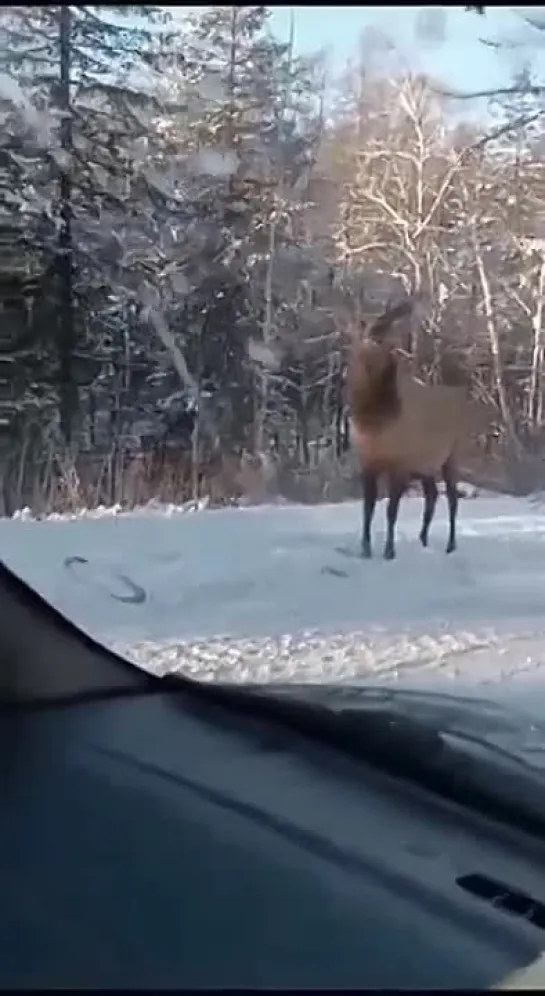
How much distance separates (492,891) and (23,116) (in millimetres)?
1040

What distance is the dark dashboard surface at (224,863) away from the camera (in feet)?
4.49

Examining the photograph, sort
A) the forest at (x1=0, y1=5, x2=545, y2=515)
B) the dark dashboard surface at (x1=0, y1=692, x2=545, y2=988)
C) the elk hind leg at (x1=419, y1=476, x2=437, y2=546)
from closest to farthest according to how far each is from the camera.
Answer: the dark dashboard surface at (x1=0, y1=692, x2=545, y2=988)
the forest at (x1=0, y1=5, x2=545, y2=515)
the elk hind leg at (x1=419, y1=476, x2=437, y2=546)

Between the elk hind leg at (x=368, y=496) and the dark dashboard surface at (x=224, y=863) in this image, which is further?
the elk hind leg at (x=368, y=496)

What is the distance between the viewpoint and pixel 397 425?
178cm

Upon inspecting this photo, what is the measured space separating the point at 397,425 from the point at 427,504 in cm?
11

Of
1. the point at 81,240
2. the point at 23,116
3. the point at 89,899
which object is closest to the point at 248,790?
the point at 89,899

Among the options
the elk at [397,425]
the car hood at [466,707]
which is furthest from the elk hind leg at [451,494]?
the car hood at [466,707]

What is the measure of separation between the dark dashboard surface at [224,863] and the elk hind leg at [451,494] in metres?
0.30

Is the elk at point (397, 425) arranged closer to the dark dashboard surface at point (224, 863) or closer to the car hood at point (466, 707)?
the car hood at point (466, 707)

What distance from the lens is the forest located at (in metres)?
1.67

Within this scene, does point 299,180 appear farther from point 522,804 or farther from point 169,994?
point 169,994

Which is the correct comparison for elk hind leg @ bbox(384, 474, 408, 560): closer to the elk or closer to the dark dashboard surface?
the elk

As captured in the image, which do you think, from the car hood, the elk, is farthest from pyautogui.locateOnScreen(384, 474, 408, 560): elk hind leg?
the car hood

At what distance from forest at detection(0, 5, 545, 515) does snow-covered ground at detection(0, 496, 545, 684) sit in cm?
5
